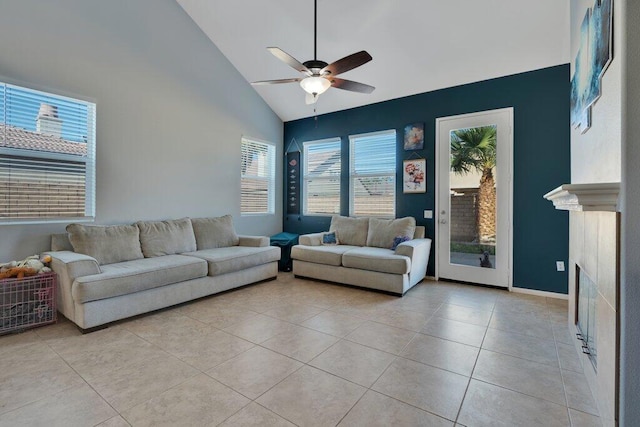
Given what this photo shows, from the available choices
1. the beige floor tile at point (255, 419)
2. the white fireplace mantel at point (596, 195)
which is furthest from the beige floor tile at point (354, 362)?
the white fireplace mantel at point (596, 195)

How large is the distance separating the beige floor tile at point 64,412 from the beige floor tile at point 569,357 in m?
2.87

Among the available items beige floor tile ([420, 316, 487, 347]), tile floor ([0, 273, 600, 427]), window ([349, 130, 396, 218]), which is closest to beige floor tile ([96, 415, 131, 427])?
tile floor ([0, 273, 600, 427])

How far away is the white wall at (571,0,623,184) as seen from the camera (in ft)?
4.60

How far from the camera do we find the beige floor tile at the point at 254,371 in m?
1.90

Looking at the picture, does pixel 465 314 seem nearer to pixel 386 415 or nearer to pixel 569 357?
pixel 569 357

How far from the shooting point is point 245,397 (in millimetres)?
1793

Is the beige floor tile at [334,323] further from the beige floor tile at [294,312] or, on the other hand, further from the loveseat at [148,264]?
the loveseat at [148,264]

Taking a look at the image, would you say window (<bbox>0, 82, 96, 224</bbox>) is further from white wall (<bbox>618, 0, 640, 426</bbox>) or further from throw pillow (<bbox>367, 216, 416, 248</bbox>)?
white wall (<bbox>618, 0, 640, 426</bbox>)

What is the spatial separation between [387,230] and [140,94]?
376 cm

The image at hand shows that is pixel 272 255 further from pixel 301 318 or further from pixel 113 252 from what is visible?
pixel 113 252

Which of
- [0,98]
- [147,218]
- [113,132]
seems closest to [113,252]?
[147,218]

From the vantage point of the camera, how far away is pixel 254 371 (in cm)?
207

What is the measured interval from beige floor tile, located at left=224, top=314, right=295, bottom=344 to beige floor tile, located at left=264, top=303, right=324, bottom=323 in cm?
10

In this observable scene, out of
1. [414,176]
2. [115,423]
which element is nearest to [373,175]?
[414,176]
